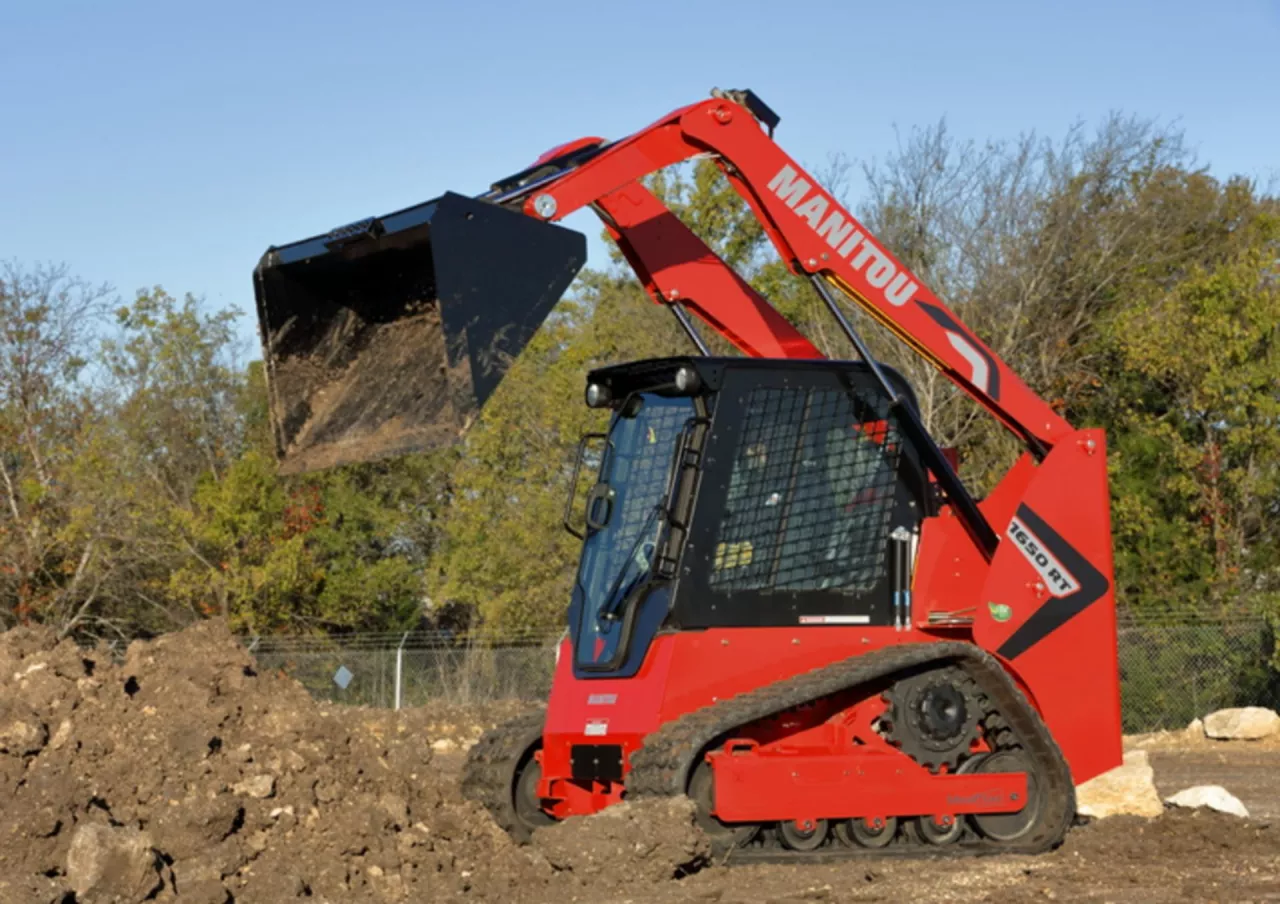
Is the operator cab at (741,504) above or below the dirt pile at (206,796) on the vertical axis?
above

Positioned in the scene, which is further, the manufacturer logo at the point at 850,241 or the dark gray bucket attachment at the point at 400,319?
the manufacturer logo at the point at 850,241

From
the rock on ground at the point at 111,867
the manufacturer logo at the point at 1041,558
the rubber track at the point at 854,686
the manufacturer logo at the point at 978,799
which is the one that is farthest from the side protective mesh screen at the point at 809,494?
the rock on ground at the point at 111,867

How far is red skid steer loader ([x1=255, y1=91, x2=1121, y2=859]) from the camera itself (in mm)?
7770

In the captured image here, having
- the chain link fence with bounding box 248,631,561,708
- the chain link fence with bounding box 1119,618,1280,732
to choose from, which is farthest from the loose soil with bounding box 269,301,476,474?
the chain link fence with bounding box 248,631,561,708

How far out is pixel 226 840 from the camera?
7207 mm

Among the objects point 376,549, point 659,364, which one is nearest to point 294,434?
point 659,364

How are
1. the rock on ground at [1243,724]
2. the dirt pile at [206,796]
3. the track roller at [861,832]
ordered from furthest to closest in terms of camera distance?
the rock on ground at [1243,724]
the track roller at [861,832]
the dirt pile at [206,796]

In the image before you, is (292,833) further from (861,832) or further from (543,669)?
(543,669)

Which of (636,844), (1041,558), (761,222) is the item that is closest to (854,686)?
(1041,558)

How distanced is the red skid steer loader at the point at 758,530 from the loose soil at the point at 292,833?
14.7 inches

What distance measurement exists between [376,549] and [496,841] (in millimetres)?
30540

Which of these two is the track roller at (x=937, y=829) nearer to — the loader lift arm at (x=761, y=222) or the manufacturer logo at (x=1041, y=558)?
the manufacturer logo at (x=1041, y=558)

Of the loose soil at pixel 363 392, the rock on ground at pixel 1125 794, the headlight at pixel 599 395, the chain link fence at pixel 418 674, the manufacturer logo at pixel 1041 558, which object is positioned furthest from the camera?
the chain link fence at pixel 418 674

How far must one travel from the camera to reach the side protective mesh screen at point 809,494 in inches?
326
